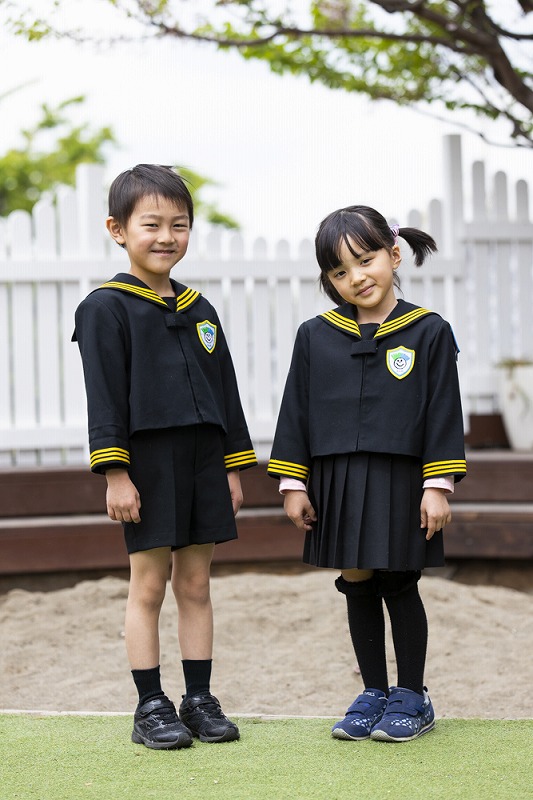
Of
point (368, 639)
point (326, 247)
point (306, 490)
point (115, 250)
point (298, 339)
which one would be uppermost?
point (115, 250)

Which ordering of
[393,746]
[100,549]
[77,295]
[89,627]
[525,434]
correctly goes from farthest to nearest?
1. [525,434]
2. [77,295]
3. [100,549]
4. [89,627]
5. [393,746]

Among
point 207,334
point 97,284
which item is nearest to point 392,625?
point 207,334

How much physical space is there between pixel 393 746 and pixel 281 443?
90 centimetres

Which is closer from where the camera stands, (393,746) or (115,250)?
(393,746)

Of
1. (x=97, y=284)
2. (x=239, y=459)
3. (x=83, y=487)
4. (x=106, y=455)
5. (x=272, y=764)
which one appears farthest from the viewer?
(x=97, y=284)

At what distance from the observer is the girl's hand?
9.25 ft

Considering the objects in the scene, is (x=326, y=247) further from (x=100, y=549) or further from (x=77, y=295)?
(x=77, y=295)

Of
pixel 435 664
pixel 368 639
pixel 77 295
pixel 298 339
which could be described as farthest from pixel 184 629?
pixel 77 295

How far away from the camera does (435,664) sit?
4137 millimetres

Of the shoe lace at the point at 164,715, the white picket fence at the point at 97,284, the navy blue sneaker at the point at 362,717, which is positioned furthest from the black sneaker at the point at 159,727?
the white picket fence at the point at 97,284

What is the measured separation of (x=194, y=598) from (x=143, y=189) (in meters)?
1.20

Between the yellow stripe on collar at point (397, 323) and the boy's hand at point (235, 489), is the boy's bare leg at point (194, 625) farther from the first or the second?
the yellow stripe on collar at point (397, 323)

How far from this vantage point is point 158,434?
288cm

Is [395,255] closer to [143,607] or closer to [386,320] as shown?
[386,320]
